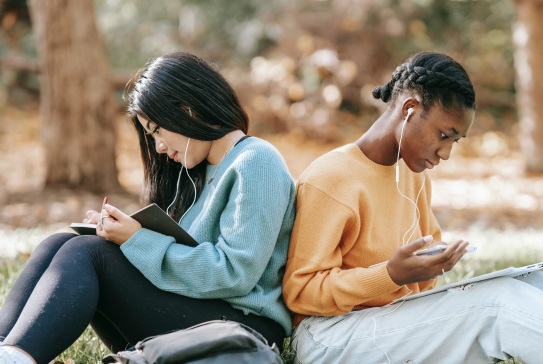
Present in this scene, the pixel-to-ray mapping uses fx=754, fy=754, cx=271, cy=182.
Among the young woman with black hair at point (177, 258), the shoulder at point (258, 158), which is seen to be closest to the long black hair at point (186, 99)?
the young woman with black hair at point (177, 258)

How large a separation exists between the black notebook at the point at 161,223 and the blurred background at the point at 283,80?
4.98 m

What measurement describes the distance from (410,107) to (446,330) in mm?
759

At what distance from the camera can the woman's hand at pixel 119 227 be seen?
8.49 feet

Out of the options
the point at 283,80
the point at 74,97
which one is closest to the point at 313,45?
the point at 283,80

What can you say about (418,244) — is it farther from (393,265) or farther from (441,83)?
(441,83)

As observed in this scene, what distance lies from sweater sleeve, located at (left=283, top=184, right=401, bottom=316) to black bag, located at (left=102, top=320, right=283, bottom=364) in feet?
1.12

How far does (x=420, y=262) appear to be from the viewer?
236 centimetres

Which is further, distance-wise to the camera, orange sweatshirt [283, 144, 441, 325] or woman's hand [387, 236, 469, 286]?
orange sweatshirt [283, 144, 441, 325]

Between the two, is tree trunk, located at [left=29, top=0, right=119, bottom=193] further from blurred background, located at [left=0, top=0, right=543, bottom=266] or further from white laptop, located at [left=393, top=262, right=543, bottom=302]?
white laptop, located at [left=393, top=262, right=543, bottom=302]

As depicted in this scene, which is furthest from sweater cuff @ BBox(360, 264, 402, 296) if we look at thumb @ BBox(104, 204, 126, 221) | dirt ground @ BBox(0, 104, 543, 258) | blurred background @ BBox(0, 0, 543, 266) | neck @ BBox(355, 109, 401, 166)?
blurred background @ BBox(0, 0, 543, 266)

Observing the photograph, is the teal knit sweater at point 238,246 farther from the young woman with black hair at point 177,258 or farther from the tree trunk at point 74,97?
the tree trunk at point 74,97

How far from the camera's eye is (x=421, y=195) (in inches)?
116

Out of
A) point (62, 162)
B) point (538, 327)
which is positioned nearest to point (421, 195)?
point (538, 327)

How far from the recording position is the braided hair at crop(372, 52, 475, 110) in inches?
100
